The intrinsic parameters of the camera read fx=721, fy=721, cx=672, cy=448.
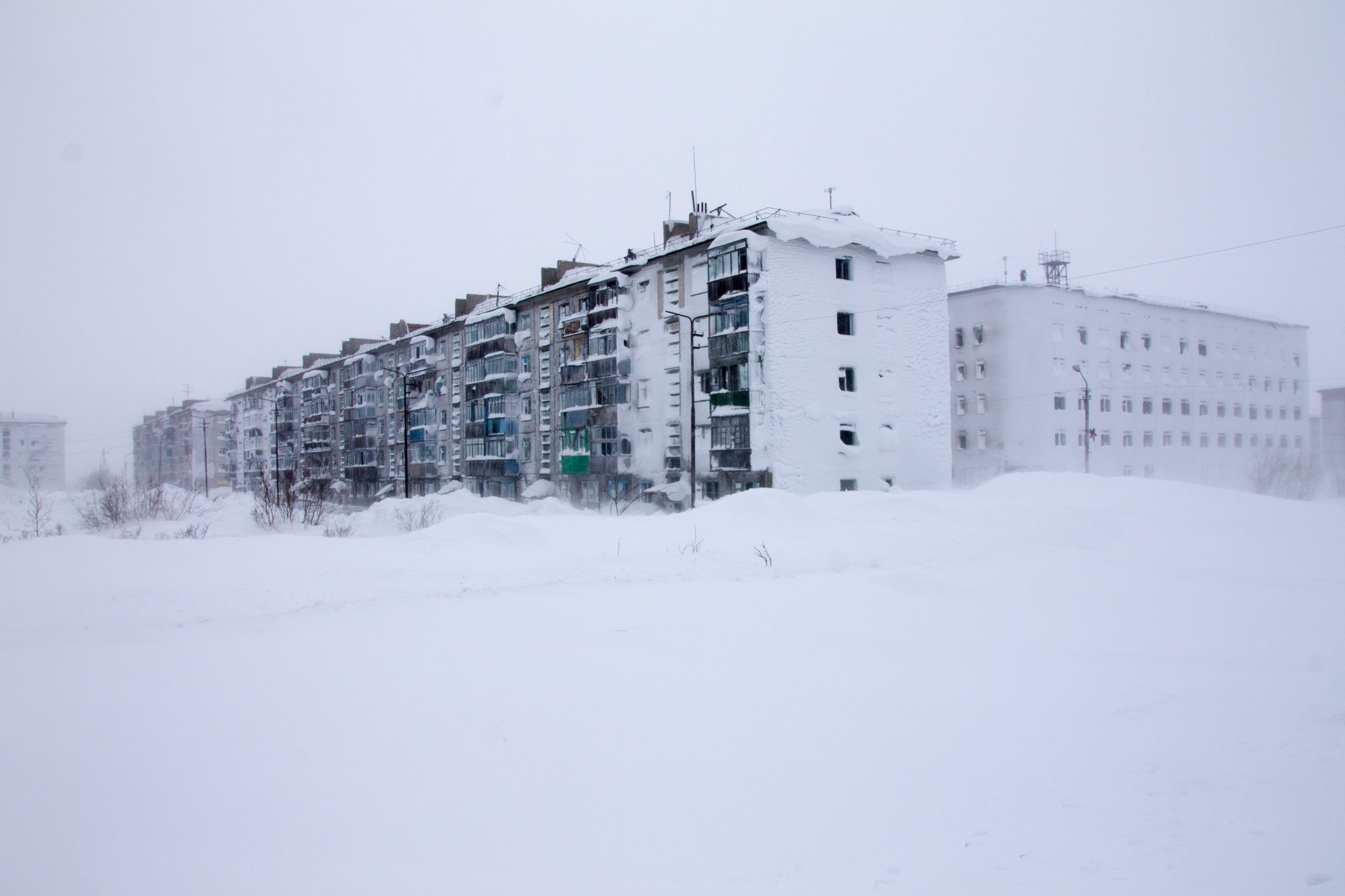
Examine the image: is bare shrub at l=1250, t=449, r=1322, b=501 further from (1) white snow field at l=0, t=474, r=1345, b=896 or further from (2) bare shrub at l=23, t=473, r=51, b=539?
(2) bare shrub at l=23, t=473, r=51, b=539

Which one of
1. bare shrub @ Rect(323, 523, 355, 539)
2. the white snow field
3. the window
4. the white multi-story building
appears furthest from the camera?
the white multi-story building

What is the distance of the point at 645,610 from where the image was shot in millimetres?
11188

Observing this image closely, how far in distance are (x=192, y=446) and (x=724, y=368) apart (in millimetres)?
96570

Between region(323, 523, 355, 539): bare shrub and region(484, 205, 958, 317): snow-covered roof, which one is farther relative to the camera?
region(484, 205, 958, 317): snow-covered roof

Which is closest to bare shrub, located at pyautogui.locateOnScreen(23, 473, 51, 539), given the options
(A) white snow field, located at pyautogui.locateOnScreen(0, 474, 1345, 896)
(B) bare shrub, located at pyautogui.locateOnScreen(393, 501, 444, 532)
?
(B) bare shrub, located at pyautogui.locateOnScreen(393, 501, 444, 532)

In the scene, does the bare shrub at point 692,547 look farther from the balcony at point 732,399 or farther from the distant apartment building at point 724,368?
the balcony at point 732,399

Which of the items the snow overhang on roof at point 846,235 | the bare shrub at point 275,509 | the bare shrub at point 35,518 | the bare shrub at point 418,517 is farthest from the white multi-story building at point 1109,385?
the bare shrub at point 35,518

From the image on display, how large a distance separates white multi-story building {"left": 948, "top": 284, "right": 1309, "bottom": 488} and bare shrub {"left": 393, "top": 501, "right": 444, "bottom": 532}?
1471 inches

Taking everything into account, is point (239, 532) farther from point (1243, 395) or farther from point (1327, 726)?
point (1243, 395)

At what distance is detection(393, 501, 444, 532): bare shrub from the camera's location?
1207 inches

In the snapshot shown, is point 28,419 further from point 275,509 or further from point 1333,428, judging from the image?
point 1333,428

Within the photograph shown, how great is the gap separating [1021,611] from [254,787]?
10.4 meters

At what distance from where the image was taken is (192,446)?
101 m

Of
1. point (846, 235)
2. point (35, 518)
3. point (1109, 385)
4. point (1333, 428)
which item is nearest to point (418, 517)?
point (35, 518)
